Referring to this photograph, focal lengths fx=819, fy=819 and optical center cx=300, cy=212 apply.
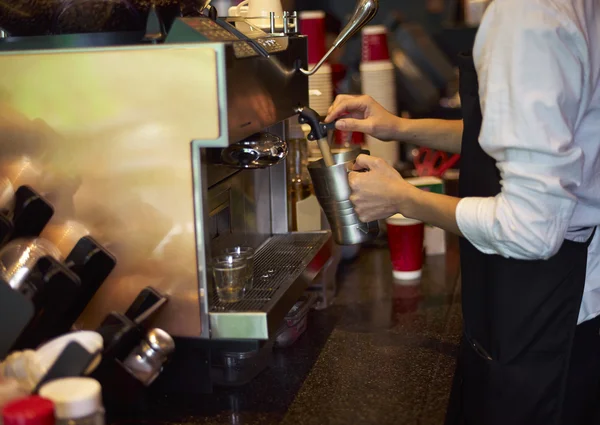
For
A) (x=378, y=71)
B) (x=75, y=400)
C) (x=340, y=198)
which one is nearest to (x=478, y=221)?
(x=340, y=198)

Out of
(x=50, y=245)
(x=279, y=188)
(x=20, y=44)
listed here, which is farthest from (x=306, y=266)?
(x=20, y=44)

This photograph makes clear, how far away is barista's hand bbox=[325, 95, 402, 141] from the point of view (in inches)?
57.1

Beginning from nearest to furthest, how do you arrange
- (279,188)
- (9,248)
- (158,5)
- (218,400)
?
(9,248) → (158,5) → (218,400) → (279,188)

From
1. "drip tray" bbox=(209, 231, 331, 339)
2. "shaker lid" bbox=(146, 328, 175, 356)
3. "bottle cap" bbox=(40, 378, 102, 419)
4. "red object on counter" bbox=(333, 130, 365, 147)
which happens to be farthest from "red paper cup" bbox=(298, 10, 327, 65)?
"bottle cap" bbox=(40, 378, 102, 419)

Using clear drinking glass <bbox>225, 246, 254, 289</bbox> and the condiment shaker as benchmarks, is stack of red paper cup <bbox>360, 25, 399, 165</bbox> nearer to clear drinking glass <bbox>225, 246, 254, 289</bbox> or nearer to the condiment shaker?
clear drinking glass <bbox>225, 246, 254, 289</bbox>

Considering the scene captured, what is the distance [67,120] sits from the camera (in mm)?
1052

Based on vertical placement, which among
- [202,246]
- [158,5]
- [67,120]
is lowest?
[202,246]

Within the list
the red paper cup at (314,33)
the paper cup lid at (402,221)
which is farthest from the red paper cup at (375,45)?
the paper cup lid at (402,221)

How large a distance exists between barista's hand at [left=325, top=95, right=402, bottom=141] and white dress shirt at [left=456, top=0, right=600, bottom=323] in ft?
1.30

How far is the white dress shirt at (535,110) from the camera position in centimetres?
98

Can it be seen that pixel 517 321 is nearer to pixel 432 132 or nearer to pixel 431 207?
pixel 431 207

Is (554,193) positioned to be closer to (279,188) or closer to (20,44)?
(279,188)

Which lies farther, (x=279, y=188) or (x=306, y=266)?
(x=279, y=188)

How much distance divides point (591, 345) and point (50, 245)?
779 millimetres
